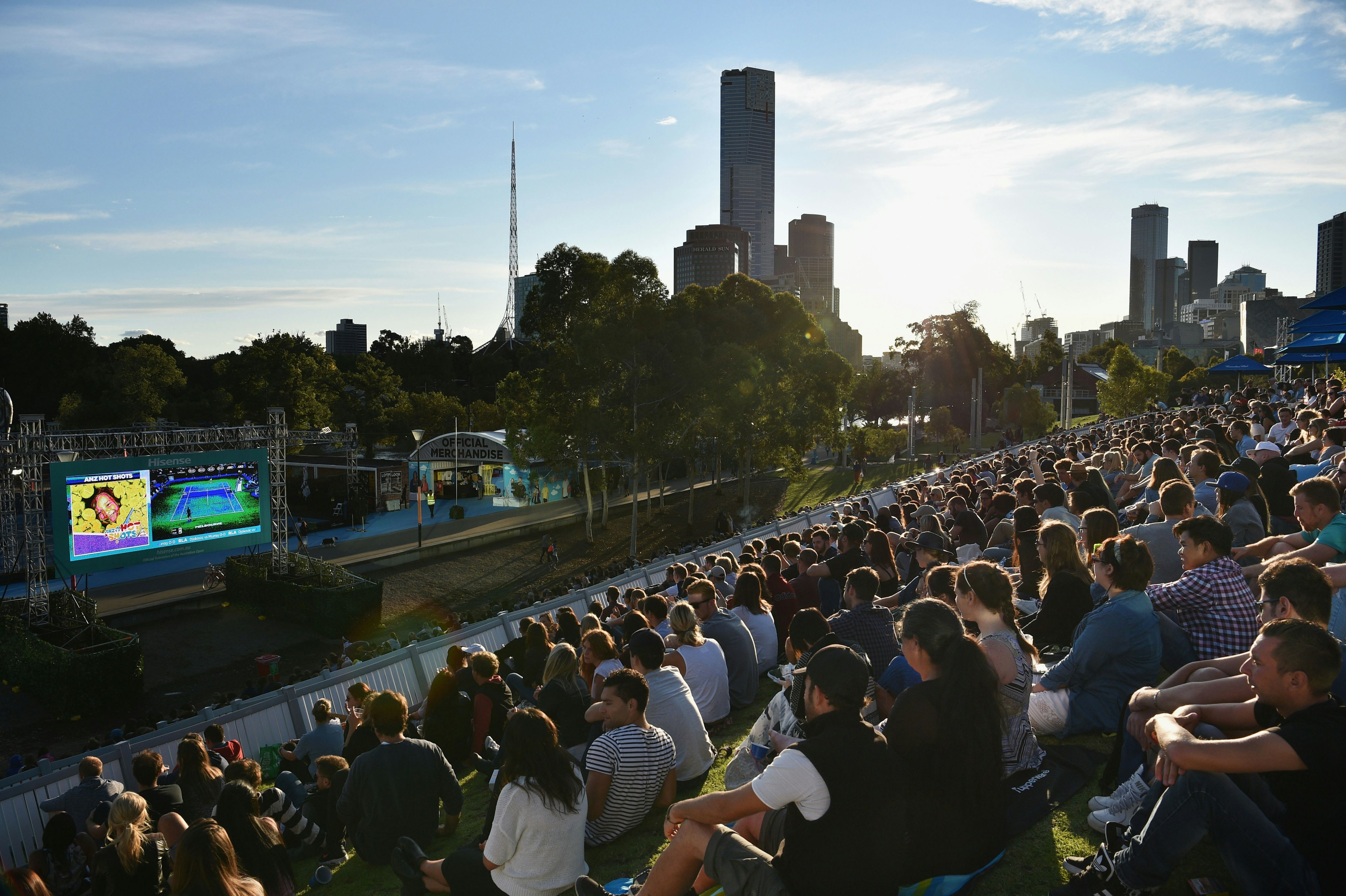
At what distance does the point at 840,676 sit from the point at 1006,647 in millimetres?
1506

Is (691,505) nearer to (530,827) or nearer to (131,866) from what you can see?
(131,866)

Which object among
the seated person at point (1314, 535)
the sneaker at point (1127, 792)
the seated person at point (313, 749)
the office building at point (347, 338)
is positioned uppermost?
the office building at point (347, 338)

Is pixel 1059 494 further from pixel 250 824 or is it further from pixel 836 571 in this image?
pixel 250 824

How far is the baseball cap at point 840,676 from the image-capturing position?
3307 mm

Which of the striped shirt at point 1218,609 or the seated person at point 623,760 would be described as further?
the striped shirt at point 1218,609

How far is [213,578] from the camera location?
25578 millimetres

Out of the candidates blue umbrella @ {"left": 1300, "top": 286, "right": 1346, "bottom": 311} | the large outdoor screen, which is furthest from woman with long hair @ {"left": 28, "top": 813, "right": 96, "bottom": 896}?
blue umbrella @ {"left": 1300, "top": 286, "right": 1346, "bottom": 311}

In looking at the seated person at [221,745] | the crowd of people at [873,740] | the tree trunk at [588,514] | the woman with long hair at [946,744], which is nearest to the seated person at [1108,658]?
the crowd of people at [873,740]

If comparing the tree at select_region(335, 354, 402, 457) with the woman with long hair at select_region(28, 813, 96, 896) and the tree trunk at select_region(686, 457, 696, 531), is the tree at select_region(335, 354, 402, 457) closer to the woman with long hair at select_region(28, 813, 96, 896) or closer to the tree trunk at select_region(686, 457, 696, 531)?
the tree trunk at select_region(686, 457, 696, 531)

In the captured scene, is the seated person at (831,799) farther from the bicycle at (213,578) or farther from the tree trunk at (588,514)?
the tree trunk at (588,514)

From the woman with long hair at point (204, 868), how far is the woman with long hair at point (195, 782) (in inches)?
116

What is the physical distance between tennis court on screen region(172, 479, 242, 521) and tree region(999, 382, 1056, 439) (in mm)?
50883

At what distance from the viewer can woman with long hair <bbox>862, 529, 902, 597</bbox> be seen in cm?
895

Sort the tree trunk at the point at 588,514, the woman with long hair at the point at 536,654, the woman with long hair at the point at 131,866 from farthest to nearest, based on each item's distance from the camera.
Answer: the tree trunk at the point at 588,514, the woman with long hair at the point at 536,654, the woman with long hair at the point at 131,866
